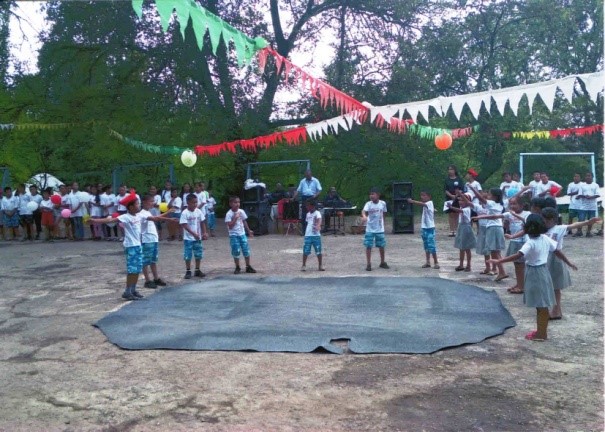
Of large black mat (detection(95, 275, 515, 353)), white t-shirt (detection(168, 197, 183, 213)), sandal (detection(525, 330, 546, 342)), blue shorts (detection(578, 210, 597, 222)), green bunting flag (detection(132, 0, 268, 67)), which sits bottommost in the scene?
sandal (detection(525, 330, 546, 342))

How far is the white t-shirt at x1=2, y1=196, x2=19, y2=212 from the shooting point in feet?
52.4

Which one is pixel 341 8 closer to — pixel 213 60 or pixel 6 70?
pixel 213 60

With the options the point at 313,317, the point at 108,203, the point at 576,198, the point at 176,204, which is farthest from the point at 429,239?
the point at 108,203

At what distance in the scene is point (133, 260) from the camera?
7.49 m

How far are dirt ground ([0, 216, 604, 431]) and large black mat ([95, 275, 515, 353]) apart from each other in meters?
0.22

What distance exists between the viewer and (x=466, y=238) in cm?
899

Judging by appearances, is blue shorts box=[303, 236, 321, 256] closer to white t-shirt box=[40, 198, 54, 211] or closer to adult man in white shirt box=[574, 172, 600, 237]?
adult man in white shirt box=[574, 172, 600, 237]

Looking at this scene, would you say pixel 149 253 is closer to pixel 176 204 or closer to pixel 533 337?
pixel 533 337

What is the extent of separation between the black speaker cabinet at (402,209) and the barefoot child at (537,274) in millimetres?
9515

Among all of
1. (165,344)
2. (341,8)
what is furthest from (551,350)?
(341,8)

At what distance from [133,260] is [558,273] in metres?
5.20

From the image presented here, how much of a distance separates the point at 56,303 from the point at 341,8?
1479cm

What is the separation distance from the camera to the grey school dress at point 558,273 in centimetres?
597

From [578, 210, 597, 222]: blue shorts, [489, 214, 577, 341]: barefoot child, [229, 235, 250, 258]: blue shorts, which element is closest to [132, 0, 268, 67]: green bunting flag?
[229, 235, 250, 258]: blue shorts
